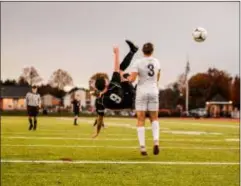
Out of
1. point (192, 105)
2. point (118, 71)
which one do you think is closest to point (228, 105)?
point (192, 105)

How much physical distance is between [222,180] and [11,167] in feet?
10.2

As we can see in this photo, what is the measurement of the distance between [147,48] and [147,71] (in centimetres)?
42

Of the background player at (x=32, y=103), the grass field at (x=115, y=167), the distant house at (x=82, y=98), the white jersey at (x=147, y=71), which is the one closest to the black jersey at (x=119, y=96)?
the grass field at (x=115, y=167)

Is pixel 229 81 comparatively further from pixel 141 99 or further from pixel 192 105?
pixel 141 99

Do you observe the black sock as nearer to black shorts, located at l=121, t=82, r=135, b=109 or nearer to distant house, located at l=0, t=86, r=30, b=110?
black shorts, located at l=121, t=82, r=135, b=109

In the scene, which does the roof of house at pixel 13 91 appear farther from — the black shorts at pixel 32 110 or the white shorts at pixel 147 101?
the white shorts at pixel 147 101

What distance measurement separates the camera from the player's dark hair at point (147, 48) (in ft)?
32.2

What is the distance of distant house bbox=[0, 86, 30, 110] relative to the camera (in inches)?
6284

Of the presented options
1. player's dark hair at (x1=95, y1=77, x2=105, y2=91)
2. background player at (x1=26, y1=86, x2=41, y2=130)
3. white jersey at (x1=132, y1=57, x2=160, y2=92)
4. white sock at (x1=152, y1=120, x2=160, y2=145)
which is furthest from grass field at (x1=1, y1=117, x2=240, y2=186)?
background player at (x1=26, y1=86, x2=41, y2=130)

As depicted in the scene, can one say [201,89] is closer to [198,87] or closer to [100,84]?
[198,87]

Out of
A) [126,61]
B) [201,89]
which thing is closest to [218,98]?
[201,89]

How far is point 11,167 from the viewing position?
26.7ft

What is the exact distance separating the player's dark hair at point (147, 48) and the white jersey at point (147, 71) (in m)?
0.11

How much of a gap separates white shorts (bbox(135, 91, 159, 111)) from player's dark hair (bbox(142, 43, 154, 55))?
74cm
